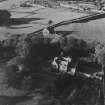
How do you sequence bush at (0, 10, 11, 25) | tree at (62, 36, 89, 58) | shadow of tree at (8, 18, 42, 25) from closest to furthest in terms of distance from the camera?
tree at (62, 36, 89, 58)
bush at (0, 10, 11, 25)
shadow of tree at (8, 18, 42, 25)

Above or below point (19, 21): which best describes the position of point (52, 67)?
A: below

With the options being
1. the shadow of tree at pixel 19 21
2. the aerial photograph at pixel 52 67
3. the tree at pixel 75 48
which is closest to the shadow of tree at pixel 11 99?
the aerial photograph at pixel 52 67

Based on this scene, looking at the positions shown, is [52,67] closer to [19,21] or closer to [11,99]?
[11,99]

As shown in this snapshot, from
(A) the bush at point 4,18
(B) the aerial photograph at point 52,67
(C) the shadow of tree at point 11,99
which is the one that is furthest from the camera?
(A) the bush at point 4,18

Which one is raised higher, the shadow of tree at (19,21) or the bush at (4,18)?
the bush at (4,18)

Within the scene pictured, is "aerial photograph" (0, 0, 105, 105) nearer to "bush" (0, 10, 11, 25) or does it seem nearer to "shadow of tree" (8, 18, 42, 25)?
"bush" (0, 10, 11, 25)

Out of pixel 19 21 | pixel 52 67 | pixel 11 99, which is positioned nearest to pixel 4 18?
pixel 19 21

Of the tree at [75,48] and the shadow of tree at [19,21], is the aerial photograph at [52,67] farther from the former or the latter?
the shadow of tree at [19,21]

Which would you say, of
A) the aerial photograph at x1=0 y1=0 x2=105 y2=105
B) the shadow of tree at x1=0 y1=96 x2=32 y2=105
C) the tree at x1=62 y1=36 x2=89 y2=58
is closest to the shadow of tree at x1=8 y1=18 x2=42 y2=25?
the aerial photograph at x1=0 y1=0 x2=105 y2=105

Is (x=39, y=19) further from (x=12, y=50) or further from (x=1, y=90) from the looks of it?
(x=1, y=90)

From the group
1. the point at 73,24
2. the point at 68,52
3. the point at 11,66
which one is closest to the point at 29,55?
the point at 11,66

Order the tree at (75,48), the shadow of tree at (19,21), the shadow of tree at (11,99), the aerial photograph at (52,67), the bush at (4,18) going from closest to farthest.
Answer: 1. the shadow of tree at (11,99)
2. the aerial photograph at (52,67)
3. the tree at (75,48)
4. the bush at (4,18)
5. the shadow of tree at (19,21)

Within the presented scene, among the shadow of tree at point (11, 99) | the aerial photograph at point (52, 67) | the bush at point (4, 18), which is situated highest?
the bush at point (4, 18)
